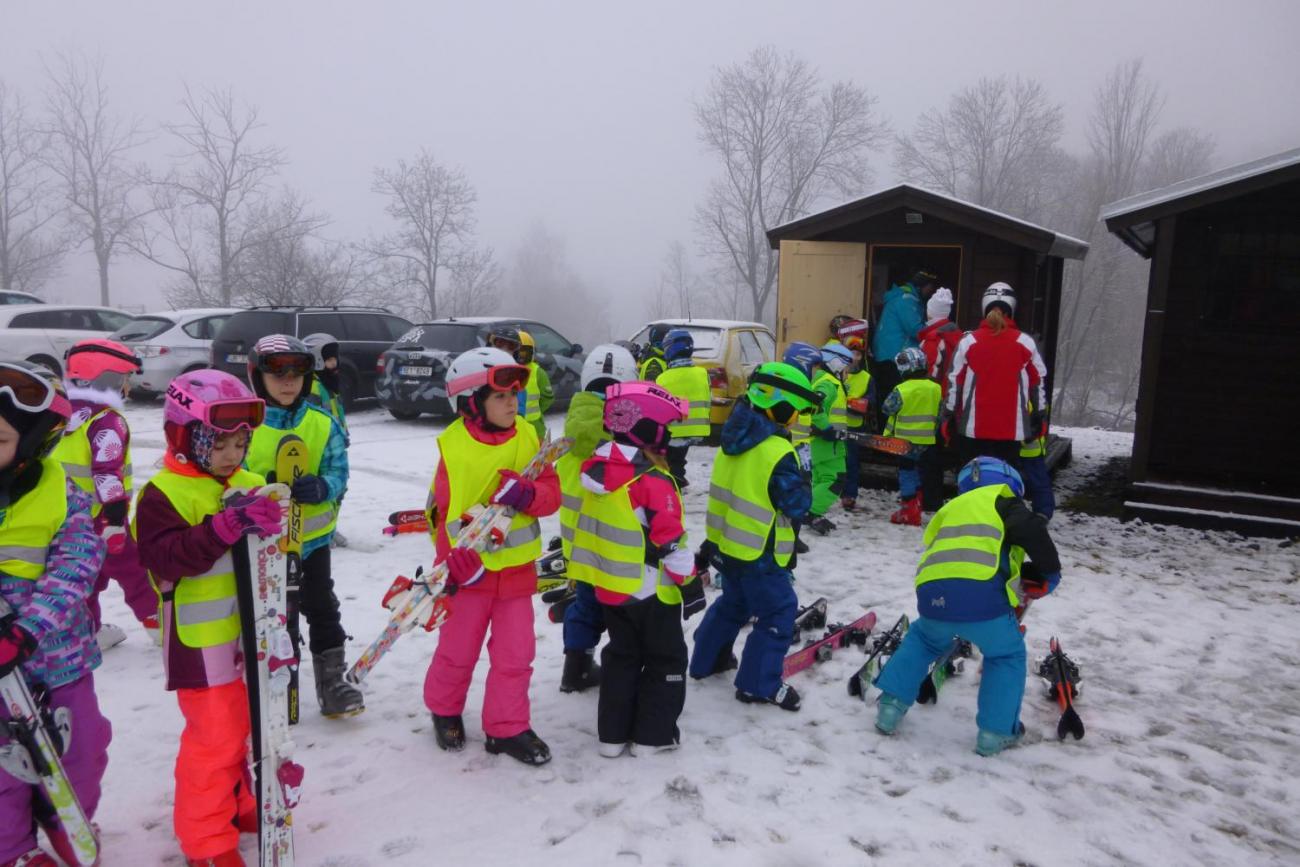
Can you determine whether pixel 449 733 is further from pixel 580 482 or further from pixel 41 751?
pixel 41 751

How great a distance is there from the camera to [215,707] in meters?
2.69

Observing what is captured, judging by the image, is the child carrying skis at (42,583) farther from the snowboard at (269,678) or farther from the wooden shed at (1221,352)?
the wooden shed at (1221,352)

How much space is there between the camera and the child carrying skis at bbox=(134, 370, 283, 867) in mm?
2613

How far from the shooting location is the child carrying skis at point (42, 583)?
92.6 inches

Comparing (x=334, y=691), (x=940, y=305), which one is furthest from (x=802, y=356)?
(x=334, y=691)

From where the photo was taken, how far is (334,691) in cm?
391

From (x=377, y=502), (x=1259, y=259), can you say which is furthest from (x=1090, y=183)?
(x=377, y=502)

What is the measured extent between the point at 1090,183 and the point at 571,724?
52741mm

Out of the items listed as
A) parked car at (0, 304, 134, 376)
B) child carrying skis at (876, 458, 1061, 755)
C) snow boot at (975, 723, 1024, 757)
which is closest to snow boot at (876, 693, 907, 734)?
child carrying skis at (876, 458, 1061, 755)

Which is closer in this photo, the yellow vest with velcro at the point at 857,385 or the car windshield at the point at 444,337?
the yellow vest with velcro at the point at 857,385

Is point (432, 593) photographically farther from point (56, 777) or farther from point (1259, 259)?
point (1259, 259)

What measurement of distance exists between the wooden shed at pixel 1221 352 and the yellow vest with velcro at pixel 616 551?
640cm

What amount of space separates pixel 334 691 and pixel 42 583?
1.71 meters

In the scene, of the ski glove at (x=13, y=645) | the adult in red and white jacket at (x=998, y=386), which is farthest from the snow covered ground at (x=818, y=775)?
the adult in red and white jacket at (x=998, y=386)
